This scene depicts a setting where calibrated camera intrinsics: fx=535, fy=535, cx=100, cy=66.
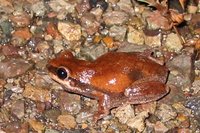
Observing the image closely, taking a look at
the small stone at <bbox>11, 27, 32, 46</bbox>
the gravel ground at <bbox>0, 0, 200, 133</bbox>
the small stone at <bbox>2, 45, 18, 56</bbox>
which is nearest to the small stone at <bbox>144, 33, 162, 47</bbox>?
the gravel ground at <bbox>0, 0, 200, 133</bbox>

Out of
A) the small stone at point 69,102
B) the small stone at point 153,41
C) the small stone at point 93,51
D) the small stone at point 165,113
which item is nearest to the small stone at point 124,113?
the small stone at point 165,113

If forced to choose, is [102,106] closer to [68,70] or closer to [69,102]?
[69,102]

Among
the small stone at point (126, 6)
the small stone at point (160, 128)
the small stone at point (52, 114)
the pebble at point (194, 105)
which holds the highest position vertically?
the small stone at point (126, 6)

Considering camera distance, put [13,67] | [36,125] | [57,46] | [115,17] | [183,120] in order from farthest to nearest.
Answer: [115,17] → [57,46] → [13,67] → [183,120] → [36,125]

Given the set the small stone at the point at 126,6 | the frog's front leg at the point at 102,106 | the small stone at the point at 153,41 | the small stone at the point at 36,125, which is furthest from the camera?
the small stone at the point at 126,6

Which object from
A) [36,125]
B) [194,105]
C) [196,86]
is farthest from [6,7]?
[194,105]

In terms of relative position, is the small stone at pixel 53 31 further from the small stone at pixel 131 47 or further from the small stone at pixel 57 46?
the small stone at pixel 131 47

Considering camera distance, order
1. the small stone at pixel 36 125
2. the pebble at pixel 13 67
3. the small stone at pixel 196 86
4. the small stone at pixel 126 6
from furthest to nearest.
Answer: the small stone at pixel 126 6
the small stone at pixel 196 86
the pebble at pixel 13 67
the small stone at pixel 36 125
